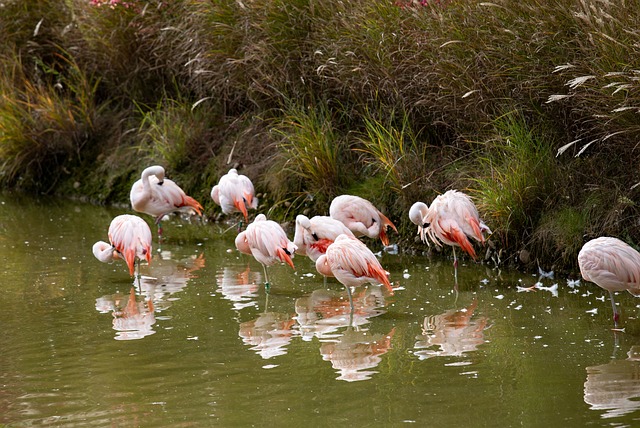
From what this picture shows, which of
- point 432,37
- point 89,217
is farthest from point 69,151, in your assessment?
point 432,37

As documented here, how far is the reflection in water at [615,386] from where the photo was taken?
15.1 feet

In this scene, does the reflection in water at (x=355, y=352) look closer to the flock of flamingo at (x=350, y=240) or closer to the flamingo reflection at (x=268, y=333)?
the flamingo reflection at (x=268, y=333)

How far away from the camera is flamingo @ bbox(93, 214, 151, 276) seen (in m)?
7.23

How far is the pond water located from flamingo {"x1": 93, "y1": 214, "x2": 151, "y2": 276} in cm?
19

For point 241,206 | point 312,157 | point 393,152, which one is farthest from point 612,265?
point 241,206

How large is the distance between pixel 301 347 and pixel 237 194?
3078 mm

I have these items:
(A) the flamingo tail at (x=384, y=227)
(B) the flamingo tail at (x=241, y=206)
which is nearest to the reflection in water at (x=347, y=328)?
(A) the flamingo tail at (x=384, y=227)

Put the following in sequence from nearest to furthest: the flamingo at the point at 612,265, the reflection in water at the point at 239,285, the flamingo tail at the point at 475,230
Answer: the flamingo at the point at 612,265 < the reflection in water at the point at 239,285 < the flamingo tail at the point at 475,230

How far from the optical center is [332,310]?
6602 mm

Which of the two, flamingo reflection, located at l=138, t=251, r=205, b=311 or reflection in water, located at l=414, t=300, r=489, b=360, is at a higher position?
flamingo reflection, located at l=138, t=251, r=205, b=311

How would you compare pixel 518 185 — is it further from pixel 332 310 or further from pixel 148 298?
pixel 148 298

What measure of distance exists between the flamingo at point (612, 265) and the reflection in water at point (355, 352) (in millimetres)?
1209

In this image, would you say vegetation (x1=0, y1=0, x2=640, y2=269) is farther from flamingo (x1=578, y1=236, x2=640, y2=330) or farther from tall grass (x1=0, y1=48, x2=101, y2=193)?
flamingo (x1=578, y1=236, x2=640, y2=330)

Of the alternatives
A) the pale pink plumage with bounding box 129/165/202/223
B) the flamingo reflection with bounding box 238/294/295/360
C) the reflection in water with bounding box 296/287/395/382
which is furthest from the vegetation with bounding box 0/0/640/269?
the flamingo reflection with bounding box 238/294/295/360
